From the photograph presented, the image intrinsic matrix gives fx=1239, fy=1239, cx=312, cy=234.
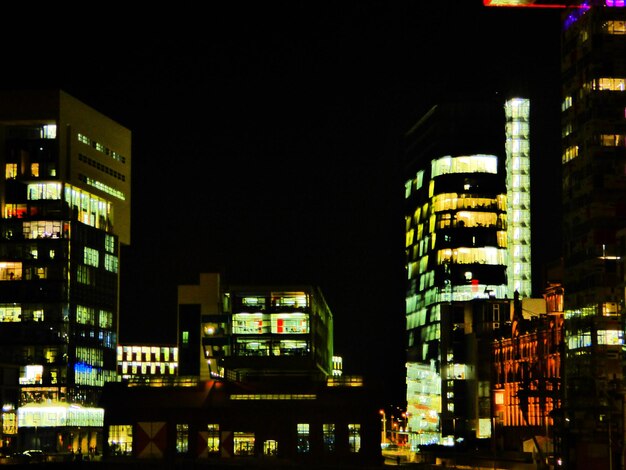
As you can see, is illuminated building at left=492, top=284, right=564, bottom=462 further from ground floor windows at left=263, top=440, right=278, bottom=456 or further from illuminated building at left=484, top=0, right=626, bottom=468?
ground floor windows at left=263, top=440, right=278, bottom=456

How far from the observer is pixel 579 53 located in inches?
4924

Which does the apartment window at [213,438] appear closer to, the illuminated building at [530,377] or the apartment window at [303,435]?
the apartment window at [303,435]

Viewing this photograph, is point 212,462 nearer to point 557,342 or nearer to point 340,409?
point 340,409

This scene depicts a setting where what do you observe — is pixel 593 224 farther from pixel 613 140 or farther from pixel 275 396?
pixel 275 396

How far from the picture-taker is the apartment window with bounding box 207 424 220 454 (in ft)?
436

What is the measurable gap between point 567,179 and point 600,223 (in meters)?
8.07

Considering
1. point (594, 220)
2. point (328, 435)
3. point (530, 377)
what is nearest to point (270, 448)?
point (328, 435)

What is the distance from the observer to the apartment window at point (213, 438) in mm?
132875

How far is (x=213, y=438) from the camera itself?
13462 centimetres

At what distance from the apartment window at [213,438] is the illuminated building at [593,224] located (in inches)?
1459

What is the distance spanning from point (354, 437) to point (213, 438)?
1565cm

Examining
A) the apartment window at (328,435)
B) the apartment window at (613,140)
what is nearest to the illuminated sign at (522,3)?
the apartment window at (613,140)

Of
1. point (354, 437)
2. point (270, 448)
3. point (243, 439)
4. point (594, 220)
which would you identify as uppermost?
point (594, 220)

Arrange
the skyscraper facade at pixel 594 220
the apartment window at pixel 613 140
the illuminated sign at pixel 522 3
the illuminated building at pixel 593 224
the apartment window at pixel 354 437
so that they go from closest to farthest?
the illuminated building at pixel 593 224 < the skyscraper facade at pixel 594 220 < the apartment window at pixel 613 140 < the illuminated sign at pixel 522 3 < the apartment window at pixel 354 437
